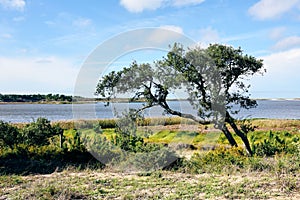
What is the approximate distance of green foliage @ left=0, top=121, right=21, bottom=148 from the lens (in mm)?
8805

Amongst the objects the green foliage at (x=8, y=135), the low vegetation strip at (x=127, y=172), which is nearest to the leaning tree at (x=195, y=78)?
the low vegetation strip at (x=127, y=172)

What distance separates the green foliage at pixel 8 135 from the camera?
28.9ft

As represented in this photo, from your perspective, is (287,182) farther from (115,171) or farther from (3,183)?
(3,183)

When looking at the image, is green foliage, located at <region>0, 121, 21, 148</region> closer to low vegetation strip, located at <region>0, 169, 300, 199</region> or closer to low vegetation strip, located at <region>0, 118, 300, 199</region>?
low vegetation strip, located at <region>0, 118, 300, 199</region>

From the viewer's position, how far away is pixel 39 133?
921cm

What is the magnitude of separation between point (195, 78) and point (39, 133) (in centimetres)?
485

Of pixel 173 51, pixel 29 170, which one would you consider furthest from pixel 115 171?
pixel 173 51

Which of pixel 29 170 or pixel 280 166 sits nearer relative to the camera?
pixel 280 166

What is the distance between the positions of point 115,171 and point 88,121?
2808 mm

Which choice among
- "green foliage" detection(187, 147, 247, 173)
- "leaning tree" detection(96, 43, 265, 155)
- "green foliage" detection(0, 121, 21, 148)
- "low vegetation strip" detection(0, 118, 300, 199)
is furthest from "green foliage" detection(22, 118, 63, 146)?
"green foliage" detection(187, 147, 247, 173)

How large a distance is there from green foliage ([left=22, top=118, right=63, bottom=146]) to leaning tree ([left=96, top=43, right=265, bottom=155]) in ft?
6.91

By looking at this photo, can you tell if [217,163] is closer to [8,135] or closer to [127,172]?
[127,172]

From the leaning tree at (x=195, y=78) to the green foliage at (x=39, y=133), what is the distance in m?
2.11

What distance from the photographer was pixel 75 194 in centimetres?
459
